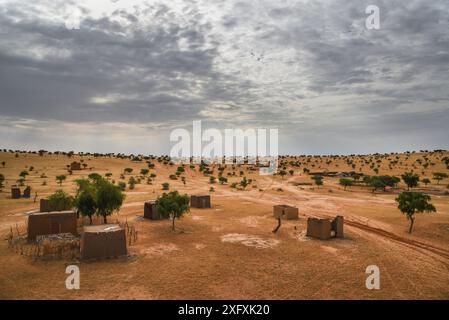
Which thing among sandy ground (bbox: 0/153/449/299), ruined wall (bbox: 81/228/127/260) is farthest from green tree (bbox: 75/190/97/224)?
ruined wall (bbox: 81/228/127/260)

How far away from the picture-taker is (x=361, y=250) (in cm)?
2477

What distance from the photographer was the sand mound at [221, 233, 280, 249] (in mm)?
25469

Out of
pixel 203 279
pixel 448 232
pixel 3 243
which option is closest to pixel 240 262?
pixel 203 279

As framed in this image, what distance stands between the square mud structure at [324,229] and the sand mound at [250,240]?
11.8 feet

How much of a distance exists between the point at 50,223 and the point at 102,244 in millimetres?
7174

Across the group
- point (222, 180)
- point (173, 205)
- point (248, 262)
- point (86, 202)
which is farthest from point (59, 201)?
point (222, 180)

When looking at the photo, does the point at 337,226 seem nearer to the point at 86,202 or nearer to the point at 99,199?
the point at 99,199

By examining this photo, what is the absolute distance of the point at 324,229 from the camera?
90.7 feet

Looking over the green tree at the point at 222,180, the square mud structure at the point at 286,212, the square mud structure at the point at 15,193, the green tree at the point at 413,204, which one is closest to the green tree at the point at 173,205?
the square mud structure at the point at 286,212

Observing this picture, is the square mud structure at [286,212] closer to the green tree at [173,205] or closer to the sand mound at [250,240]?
the sand mound at [250,240]

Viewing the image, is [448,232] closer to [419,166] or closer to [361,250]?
[361,250]

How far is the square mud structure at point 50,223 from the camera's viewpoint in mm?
25156
